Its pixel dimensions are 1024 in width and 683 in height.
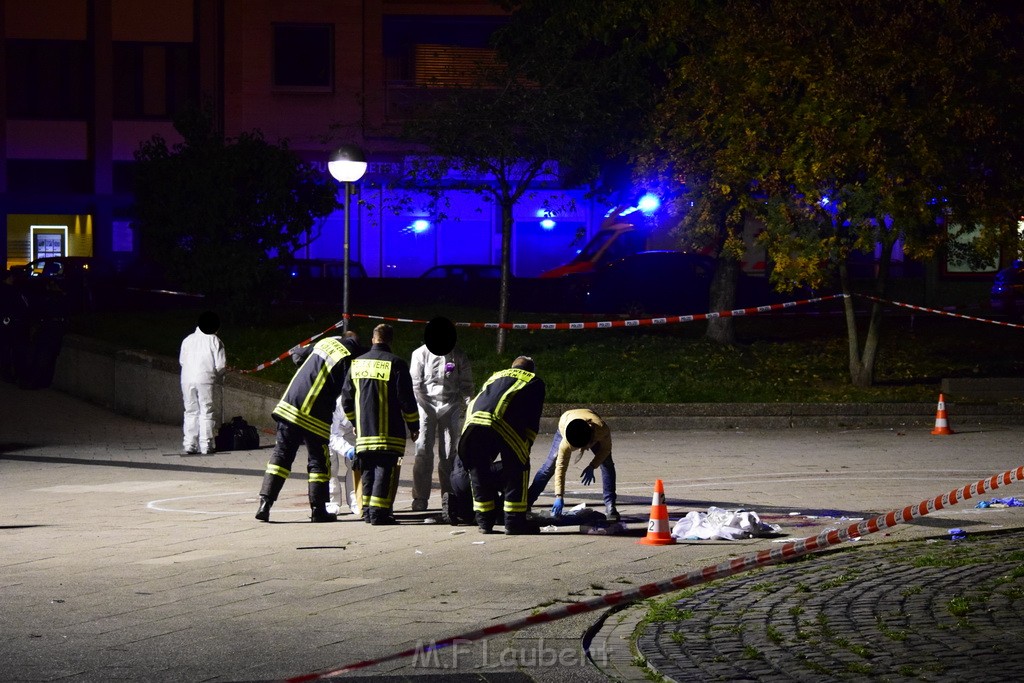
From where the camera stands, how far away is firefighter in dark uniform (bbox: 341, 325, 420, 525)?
1180 cm

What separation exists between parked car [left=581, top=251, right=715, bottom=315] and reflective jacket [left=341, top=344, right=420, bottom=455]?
17424 mm

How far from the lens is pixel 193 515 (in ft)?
39.8

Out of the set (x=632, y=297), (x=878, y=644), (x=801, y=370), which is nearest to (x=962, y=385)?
(x=801, y=370)

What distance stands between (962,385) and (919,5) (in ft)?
15.9

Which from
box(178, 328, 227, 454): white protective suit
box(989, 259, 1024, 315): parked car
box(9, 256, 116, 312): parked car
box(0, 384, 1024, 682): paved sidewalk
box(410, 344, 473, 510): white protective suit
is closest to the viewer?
box(0, 384, 1024, 682): paved sidewalk

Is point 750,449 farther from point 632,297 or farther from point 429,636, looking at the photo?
point 632,297

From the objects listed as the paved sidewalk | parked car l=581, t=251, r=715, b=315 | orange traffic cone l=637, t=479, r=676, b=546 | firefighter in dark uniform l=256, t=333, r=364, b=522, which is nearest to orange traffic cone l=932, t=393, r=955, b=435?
the paved sidewalk

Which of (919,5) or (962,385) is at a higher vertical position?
(919,5)

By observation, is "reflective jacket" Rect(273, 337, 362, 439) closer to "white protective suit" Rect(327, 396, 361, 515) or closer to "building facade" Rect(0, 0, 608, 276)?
"white protective suit" Rect(327, 396, 361, 515)

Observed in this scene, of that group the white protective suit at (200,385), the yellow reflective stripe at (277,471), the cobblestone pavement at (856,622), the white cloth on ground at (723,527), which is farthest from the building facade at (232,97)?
the cobblestone pavement at (856,622)

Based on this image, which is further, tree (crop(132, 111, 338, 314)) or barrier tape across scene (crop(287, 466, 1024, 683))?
tree (crop(132, 111, 338, 314))

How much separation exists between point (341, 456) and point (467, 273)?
2401 centimetres

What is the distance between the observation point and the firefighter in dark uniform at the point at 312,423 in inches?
470

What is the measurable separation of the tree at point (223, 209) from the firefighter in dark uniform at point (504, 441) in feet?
42.0
